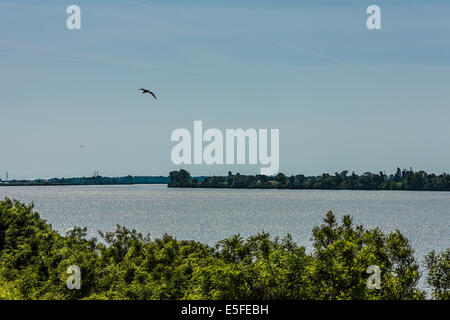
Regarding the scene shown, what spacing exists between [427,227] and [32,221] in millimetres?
113311

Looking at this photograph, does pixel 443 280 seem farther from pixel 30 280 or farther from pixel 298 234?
pixel 298 234

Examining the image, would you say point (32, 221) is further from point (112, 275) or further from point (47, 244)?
point (112, 275)

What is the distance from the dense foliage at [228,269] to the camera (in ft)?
86.0

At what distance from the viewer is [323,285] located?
26094 millimetres

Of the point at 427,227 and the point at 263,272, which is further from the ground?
the point at 263,272

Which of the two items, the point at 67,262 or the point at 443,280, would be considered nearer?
the point at 443,280

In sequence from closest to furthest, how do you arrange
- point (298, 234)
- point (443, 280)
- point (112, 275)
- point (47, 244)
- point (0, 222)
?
point (443, 280) < point (112, 275) < point (47, 244) < point (0, 222) < point (298, 234)

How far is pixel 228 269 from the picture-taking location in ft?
87.6

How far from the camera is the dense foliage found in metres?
26.2
